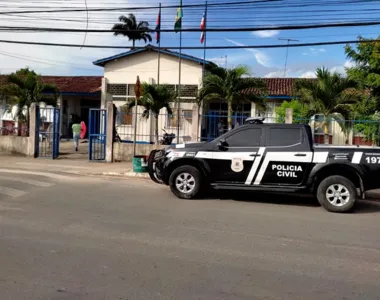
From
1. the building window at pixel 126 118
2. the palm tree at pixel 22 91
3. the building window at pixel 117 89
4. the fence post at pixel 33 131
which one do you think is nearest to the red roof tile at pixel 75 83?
the building window at pixel 117 89

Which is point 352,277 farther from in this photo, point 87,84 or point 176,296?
point 87,84

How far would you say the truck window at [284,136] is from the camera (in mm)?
9078

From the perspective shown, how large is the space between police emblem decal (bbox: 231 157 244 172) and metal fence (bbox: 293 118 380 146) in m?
5.34

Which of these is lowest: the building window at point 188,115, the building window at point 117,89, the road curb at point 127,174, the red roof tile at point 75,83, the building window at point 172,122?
the road curb at point 127,174

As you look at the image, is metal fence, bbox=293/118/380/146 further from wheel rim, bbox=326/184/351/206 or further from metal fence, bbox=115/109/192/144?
wheel rim, bbox=326/184/351/206

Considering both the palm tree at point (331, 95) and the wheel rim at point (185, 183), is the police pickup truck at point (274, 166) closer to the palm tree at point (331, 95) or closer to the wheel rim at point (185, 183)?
the wheel rim at point (185, 183)

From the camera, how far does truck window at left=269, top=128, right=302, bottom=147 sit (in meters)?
9.08

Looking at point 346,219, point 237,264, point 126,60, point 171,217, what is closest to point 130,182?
point 171,217

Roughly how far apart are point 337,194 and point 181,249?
4.35 meters

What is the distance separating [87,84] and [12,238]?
89.1ft

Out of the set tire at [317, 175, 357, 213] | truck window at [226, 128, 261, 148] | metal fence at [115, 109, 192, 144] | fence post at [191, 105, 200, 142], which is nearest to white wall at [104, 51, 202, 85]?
metal fence at [115, 109, 192, 144]

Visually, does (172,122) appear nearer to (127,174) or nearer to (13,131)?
(127,174)

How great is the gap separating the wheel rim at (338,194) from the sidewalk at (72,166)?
619cm

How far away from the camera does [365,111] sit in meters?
14.6
